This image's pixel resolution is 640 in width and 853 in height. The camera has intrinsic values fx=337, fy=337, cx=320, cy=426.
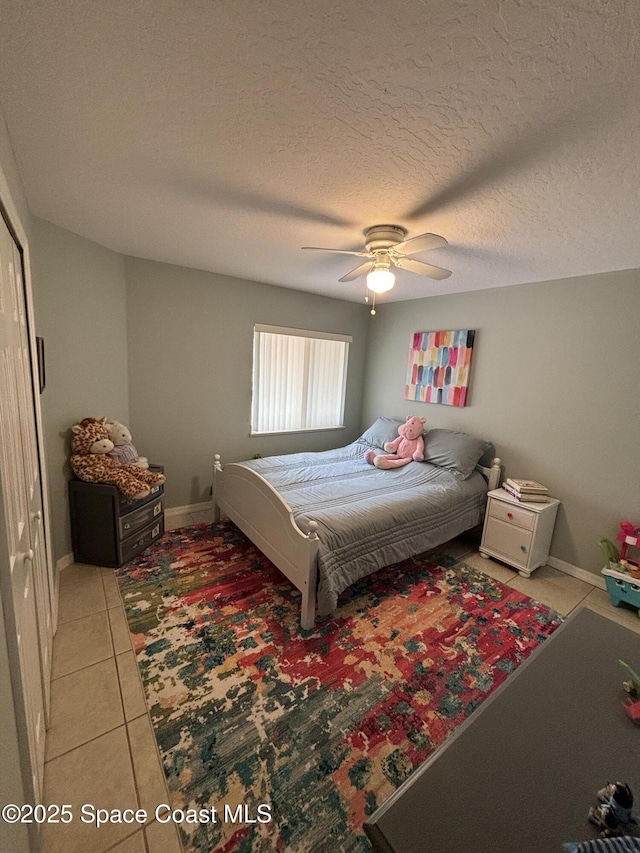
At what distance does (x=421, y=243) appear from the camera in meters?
1.76

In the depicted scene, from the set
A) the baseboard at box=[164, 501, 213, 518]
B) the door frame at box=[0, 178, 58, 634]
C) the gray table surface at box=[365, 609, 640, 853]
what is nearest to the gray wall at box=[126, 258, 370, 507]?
the baseboard at box=[164, 501, 213, 518]

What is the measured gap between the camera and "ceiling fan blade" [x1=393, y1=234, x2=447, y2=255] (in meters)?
1.67

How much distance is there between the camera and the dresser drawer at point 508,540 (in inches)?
106

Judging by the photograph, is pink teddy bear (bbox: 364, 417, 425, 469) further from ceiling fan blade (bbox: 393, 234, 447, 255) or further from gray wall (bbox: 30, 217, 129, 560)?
gray wall (bbox: 30, 217, 129, 560)

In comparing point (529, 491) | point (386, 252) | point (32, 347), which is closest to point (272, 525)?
point (32, 347)

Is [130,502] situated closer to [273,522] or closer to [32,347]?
[273,522]

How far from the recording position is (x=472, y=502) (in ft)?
9.71

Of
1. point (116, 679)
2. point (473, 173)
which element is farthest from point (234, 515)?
point (473, 173)

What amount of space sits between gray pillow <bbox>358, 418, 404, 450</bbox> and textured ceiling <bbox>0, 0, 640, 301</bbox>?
81.9 inches

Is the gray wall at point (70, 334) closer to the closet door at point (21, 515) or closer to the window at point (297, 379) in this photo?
the closet door at point (21, 515)

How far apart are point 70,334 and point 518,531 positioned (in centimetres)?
365

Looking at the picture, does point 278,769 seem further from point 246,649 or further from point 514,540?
point 514,540

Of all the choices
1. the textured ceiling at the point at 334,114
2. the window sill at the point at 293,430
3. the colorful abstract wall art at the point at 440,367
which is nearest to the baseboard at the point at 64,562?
the window sill at the point at 293,430

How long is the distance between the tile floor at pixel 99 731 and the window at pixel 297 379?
216 cm
